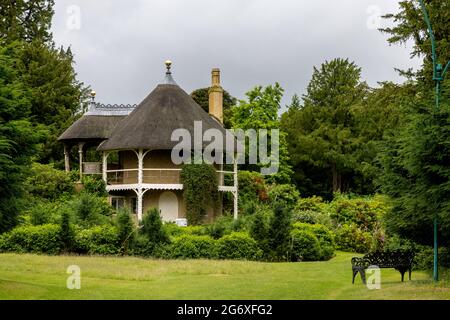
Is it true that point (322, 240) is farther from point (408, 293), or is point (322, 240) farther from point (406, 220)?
point (408, 293)

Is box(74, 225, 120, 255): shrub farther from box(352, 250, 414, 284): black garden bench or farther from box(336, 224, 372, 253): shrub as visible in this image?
box(336, 224, 372, 253): shrub

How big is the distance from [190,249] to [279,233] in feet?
12.0

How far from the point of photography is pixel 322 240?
33.7 metres

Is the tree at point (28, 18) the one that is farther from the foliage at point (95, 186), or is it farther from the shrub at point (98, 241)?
the shrub at point (98, 241)

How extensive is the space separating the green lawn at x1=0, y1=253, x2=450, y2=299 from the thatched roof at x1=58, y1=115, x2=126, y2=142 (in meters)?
18.4

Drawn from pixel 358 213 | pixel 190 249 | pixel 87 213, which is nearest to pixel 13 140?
pixel 190 249

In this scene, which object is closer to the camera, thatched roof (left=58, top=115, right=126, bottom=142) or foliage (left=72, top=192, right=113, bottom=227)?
foliage (left=72, top=192, right=113, bottom=227)

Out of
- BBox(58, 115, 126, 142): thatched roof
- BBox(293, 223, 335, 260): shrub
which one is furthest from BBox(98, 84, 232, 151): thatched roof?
BBox(293, 223, 335, 260): shrub

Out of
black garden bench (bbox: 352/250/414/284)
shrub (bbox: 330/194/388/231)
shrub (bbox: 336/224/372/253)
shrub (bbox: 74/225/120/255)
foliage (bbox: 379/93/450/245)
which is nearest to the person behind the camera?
foliage (bbox: 379/93/450/245)

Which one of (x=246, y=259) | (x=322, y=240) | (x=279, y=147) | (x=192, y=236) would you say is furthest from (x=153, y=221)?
(x=279, y=147)

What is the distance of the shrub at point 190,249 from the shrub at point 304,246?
11.0 ft

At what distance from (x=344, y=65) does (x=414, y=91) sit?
35340mm

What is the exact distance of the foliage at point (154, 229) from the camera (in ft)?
103

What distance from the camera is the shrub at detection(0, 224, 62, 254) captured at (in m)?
31.0
